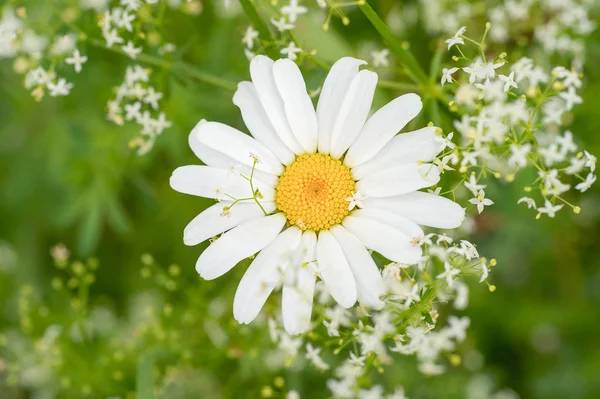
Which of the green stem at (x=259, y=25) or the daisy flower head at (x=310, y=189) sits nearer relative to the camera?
the daisy flower head at (x=310, y=189)

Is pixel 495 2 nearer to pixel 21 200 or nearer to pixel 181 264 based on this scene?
pixel 181 264

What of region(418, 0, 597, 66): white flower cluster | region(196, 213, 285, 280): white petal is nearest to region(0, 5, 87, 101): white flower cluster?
region(196, 213, 285, 280): white petal

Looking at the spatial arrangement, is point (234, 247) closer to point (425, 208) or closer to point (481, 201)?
point (425, 208)

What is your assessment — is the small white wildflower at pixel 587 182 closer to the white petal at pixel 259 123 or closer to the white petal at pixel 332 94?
the white petal at pixel 332 94

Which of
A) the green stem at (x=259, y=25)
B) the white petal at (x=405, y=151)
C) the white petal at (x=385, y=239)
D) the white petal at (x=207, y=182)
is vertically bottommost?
the white petal at (x=385, y=239)

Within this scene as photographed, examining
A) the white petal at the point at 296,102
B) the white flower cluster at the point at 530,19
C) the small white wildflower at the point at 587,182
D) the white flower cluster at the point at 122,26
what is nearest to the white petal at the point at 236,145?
the white petal at the point at 296,102

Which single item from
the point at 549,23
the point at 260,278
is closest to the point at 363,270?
the point at 260,278

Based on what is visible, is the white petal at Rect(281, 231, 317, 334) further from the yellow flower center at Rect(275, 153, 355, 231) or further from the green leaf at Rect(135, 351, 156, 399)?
the green leaf at Rect(135, 351, 156, 399)
